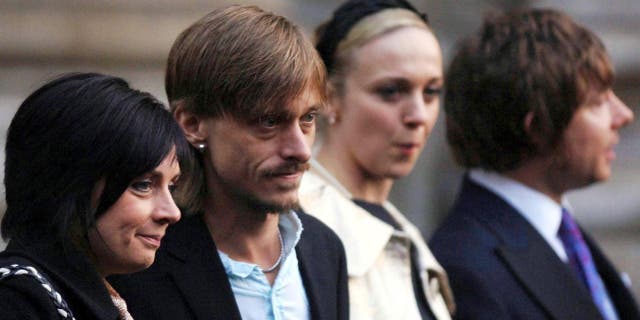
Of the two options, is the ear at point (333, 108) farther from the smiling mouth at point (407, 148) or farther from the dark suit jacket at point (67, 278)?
the dark suit jacket at point (67, 278)

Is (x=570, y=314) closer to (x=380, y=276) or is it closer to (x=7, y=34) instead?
(x=380, y=276)

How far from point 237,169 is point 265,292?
1.02 feet

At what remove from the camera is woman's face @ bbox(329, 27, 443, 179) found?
4.87 m

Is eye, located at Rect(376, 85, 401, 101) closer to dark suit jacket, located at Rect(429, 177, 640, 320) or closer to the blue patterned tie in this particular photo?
dark suit jacket, located at Rect(429, 177, 640, 320)

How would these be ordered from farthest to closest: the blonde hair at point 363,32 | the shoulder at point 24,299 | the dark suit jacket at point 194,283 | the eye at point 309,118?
the blonde hair at point 363,32 < the eye at point 309,118 < the dark suit jacket at point 194,283 < the shoulder at point 24,299

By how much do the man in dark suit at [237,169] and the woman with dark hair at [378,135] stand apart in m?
0.59

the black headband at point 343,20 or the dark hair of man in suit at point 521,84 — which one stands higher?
the black headband at point 343,20

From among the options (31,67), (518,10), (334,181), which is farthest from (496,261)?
(31,67)

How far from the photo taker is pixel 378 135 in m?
4.88

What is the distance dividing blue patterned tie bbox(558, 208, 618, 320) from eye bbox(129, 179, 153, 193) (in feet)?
7.06

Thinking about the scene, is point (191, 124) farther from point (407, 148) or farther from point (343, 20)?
A: point (343, 20)

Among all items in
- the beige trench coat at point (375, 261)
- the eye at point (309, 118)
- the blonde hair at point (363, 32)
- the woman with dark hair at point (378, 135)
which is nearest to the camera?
the eye at point (309, 118)

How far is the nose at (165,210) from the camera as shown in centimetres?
344

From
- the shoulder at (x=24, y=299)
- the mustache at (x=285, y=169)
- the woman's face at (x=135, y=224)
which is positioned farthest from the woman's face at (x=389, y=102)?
the shoulder at (x=24, y=299)
